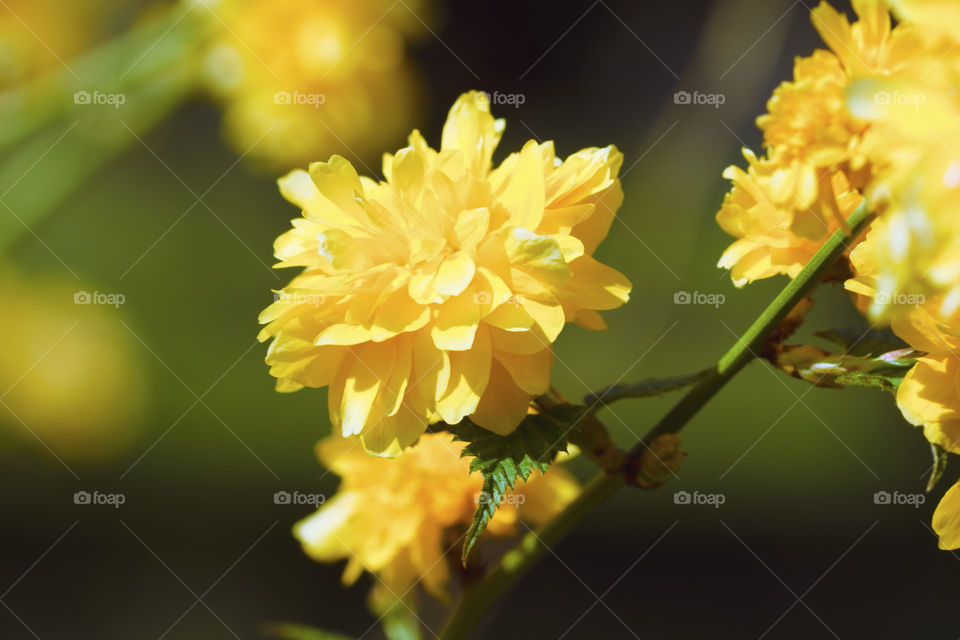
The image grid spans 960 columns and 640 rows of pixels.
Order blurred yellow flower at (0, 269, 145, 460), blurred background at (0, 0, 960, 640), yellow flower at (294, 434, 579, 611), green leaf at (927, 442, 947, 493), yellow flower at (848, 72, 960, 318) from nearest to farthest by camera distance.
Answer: yellow flower at (848, 72, 960, 318) < green leaf at (927, 442, 947, 493) < yellow flower at (294, 434, 579, 611) < blurred yellow flower at (0, 269, 145, 460) < blurred background at (0, 0, 960, 640)

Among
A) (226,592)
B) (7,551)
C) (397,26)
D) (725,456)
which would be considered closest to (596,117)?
(725,456)

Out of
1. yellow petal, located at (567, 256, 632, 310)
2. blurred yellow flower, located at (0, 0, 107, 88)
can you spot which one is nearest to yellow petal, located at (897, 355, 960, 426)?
yellow petal, located at (567, 256, 632, 310)

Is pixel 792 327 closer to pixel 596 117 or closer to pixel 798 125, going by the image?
pixel 798 125

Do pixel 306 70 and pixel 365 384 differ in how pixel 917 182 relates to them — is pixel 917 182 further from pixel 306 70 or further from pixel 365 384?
pixel 306 70

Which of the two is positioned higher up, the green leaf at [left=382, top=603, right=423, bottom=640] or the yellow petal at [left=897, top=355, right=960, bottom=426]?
the yellow petal at [left=897, top=355, right=960, bottom=426]

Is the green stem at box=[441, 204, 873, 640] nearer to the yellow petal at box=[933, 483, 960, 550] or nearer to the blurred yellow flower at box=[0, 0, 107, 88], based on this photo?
the yellow petal at box=[933, 483, 960, 550]

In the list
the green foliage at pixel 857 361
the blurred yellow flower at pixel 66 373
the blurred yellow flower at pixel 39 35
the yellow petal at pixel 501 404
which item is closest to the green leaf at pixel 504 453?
the yellow petal at pixel 501 404

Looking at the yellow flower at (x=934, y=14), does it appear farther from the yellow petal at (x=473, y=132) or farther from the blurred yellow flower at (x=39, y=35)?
the blurred yellow flower at (x=39, y=35)
